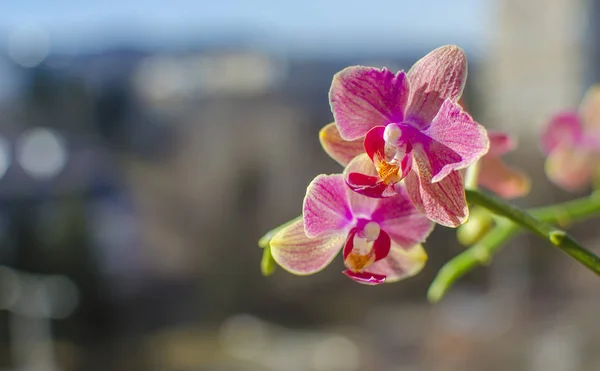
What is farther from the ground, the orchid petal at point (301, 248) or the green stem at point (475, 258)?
the orchid petal at point (301, 248)

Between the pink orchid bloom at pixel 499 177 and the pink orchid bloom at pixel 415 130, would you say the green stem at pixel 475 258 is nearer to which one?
the pink orchid bloom at pixel 499 177

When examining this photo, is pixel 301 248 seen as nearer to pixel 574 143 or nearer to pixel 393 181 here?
pixel 393 181

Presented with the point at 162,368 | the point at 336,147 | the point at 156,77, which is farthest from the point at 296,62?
the point at 336,147

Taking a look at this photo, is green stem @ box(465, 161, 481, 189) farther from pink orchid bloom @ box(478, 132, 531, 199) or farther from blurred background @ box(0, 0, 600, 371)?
blurred background @ box(0, 0, 600, 371)

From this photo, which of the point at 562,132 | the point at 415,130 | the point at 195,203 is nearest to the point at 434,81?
the point at 415,130

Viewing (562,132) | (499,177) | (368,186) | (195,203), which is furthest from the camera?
(195,203)

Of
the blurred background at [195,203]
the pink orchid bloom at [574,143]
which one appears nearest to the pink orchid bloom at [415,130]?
the pink orchid bloom at [574,143]

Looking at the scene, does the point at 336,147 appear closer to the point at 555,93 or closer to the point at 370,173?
the point at 370,173
